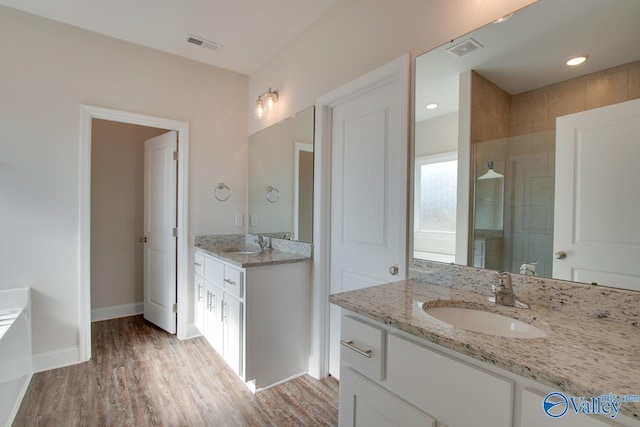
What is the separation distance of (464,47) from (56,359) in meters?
3.60

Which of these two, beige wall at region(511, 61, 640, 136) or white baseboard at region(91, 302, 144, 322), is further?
white baseboard at region(91, 302, 144, 322)

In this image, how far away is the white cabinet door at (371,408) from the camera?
95 cm

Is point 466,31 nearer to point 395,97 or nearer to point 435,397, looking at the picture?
point 395,97

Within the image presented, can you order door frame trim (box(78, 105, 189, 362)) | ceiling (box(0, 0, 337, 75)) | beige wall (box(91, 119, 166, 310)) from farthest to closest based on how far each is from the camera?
beige wall (box(91, 119, 166, 310)) < door frame trim (box(78, 105, 189, 362)) < ceiling (box(0, 0, 337, 75))

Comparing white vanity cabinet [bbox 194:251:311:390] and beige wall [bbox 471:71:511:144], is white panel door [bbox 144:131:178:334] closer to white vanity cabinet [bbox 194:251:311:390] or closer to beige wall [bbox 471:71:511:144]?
white vanity cabinet [bbox 194:251:311:390]

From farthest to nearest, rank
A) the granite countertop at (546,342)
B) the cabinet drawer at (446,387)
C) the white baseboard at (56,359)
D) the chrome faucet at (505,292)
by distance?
the white baseboard at (56,359) < the chrome faucet at (505,292) < the cabinet drawer at (446,387) < the granite countertop at (546,342)

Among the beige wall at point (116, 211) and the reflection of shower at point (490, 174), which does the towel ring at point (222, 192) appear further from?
the reflection of shower at point (490, 174)

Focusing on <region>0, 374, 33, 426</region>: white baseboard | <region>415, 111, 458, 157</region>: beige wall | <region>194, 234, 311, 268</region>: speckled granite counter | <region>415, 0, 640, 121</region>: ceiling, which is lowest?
A: <region>0, 374, 33, 426</region>: white baseboard

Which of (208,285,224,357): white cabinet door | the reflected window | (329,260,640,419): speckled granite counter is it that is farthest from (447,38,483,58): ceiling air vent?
(208,285,224,357): white cabinet door

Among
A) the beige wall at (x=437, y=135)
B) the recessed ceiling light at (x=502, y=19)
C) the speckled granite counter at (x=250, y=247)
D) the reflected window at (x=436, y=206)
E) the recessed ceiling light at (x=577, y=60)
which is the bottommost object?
the speckled granite counter at (x=250, y=247)

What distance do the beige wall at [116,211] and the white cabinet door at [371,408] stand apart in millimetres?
3447

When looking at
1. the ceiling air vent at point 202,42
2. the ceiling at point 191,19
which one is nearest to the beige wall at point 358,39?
the ceiling at point 191,19

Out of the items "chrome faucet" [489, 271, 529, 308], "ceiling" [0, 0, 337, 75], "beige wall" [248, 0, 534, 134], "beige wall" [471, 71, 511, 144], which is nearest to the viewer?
"chrome faucet" [489, 271, 529, 308]

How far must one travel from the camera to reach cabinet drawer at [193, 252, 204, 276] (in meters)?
2.79
